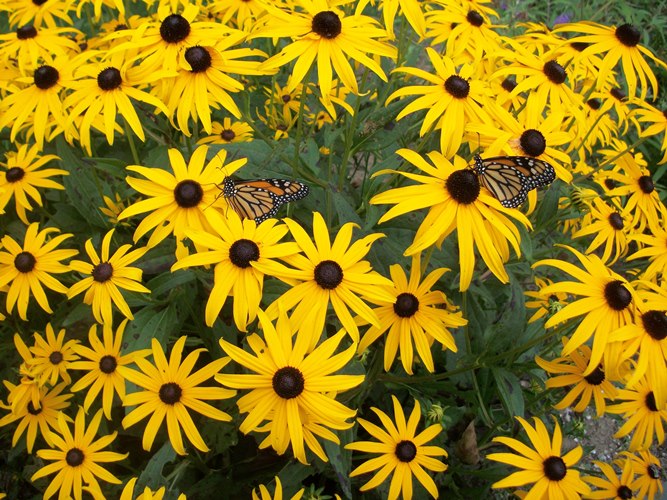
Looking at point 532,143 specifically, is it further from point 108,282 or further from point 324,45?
point 108,282

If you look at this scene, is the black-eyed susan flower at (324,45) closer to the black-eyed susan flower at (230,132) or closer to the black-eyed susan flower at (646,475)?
the black-eyed susan flower at (230,132)

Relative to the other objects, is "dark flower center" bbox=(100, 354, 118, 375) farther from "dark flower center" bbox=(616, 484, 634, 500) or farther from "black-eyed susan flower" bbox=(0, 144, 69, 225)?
"dark flower center" bbox=(616, 484, 634, 500)

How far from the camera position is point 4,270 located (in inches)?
85.0

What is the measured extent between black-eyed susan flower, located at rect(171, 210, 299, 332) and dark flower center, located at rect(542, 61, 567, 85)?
1.23 metres

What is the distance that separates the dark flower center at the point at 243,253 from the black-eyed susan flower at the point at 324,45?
0.52 m

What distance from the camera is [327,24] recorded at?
175 cm

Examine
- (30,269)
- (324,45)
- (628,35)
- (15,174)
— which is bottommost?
(30,269)

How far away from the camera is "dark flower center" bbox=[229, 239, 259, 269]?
1590mm

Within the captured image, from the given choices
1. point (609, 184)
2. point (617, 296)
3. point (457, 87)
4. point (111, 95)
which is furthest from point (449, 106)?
point (609, 184)

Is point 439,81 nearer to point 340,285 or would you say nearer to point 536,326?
point 340,285

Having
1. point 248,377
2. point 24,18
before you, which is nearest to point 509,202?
point 248,377

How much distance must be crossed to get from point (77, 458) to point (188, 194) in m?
1.05

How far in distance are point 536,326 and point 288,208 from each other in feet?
3.67

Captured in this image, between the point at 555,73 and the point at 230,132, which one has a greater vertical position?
the point at 555,73
